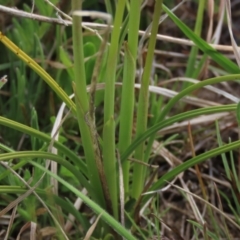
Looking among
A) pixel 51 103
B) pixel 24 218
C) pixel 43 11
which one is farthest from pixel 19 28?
pixel 24 218

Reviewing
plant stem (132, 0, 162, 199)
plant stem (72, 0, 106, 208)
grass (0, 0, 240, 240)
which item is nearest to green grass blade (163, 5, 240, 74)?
grass (0, 0, 240, 240)

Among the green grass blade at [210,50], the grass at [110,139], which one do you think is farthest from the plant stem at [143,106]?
the green grass blade at [210,50]

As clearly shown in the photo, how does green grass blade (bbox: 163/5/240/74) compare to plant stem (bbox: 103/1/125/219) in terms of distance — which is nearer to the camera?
plant stem (bbox: 103/1/125/219)

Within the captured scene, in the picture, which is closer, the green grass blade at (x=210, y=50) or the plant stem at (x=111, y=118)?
the plant stem at (x=111, y=118)

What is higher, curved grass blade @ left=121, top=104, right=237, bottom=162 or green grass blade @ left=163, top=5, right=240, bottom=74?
green grass blade @ left=163, top=5, right=240, bottom=74

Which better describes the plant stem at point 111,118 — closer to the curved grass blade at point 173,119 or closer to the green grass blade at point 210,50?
the curved grass blade at point 173,119

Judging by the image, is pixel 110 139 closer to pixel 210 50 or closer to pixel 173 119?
pixel 173 119

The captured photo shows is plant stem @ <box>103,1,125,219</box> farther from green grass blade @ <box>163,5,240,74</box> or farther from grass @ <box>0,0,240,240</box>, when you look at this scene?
green grass blade @ <box>163,5,240,74</box>

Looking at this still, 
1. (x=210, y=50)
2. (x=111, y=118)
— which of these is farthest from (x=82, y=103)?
(x=210, y=50)

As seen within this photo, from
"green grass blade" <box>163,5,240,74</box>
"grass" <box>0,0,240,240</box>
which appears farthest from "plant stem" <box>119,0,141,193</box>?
"green grass blade" <box>163,5,240,74</box>

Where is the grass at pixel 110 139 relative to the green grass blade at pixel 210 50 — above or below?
below
